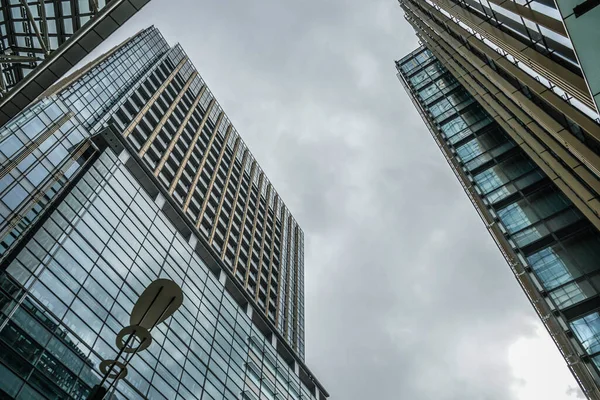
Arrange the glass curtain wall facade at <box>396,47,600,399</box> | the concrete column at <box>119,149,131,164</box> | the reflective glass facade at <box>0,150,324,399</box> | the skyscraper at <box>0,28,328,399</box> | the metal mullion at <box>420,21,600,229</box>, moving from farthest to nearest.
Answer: the concrete column at <box>119,149,131,164</box>
the glass curtain wall facade at <box>396,47,600,399</box>
the metal mullion at <box>420,21,600,229</box>
the skyscraper at <box>0,28,328,399</box>
the reflective glass facade at <box>0,150,324,399</box>

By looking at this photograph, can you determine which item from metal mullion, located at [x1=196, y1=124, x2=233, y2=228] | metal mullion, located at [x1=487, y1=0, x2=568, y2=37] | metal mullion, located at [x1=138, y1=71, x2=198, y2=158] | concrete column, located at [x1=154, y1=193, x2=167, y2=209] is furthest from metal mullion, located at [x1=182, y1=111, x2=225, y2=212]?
metal mullion, located at [x1=487, y1=0, x2=568, y2=37]

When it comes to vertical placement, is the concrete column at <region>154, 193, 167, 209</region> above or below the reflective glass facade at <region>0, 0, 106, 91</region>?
above

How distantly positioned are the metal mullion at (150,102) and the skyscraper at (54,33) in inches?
1157

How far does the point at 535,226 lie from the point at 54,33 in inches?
1213

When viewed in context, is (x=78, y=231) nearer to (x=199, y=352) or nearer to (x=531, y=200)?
(x=199, y=352)

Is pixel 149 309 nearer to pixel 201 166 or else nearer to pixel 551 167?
pixel 551 167

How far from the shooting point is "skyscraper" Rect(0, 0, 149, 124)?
1888 cm

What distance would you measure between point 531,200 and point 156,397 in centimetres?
2874

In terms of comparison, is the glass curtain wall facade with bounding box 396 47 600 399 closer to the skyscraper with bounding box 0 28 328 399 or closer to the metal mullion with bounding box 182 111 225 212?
the skyscraper with bounding box 0 28 328 399

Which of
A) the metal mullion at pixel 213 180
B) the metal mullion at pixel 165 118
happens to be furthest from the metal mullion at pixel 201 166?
the metal mullion at pixel 165 118

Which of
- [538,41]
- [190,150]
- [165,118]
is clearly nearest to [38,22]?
[538,41]

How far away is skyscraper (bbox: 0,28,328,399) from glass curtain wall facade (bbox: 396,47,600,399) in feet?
77.8

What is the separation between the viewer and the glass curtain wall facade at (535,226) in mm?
26422

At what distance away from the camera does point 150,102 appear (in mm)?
60094
